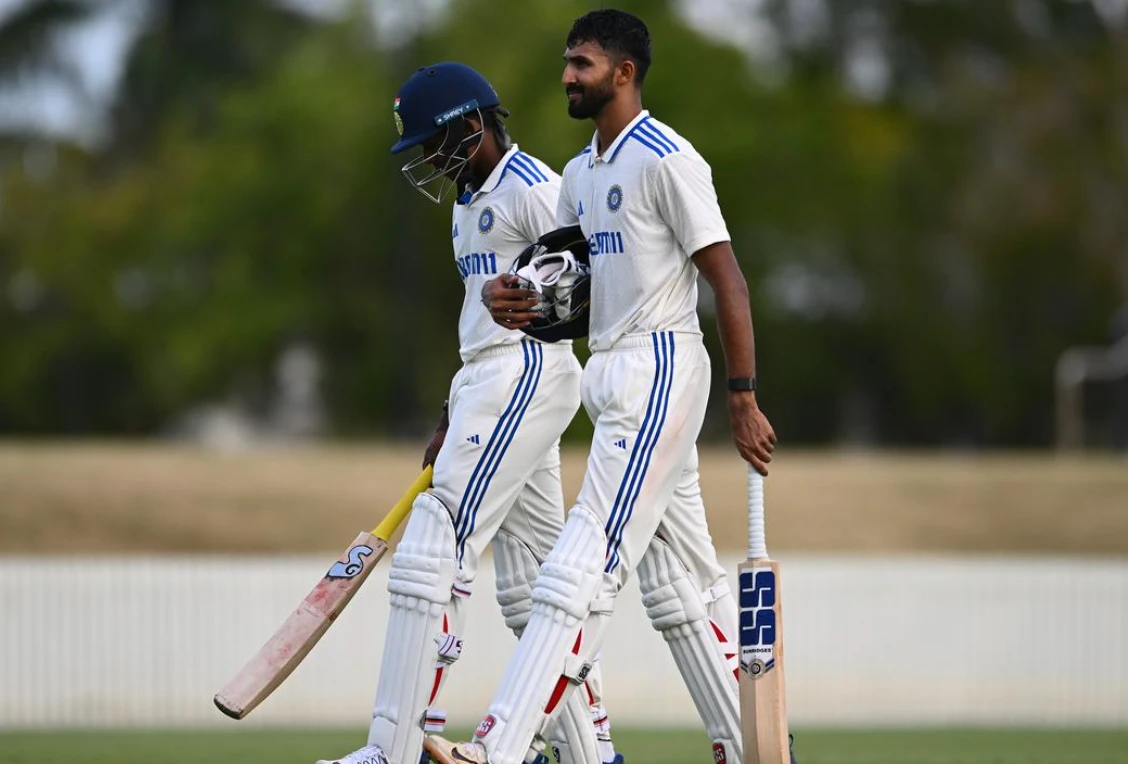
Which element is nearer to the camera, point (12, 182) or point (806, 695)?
point (806, 695)

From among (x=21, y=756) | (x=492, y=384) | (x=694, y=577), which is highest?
(x=492, y=384)

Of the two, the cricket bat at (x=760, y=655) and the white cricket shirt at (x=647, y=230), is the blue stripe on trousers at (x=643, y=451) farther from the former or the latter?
the cricket bat at (x=760, y=655)

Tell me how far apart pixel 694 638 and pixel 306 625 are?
1291 mm

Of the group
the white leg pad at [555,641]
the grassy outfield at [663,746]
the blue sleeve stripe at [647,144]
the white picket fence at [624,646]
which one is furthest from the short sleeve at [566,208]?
the white picket fence at [624,646]

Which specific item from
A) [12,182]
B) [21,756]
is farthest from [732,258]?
[12,182]

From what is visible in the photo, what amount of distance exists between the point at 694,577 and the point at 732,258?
3.59ft

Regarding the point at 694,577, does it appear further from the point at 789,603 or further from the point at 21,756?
the point at 789,603

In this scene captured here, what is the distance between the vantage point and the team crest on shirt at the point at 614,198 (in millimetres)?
5973

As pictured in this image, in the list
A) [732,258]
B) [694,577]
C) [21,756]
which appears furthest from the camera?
[21,756]

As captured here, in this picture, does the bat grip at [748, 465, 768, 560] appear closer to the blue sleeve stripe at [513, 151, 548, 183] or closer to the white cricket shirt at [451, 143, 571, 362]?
the white cricket shirt at [451, 143, 571, 362]

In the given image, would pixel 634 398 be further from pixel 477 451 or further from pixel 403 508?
pixel 403 508

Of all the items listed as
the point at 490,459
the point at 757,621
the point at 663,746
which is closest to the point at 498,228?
the point at 490,459

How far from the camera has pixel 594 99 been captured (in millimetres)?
6051

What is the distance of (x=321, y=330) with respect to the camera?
38.5m
